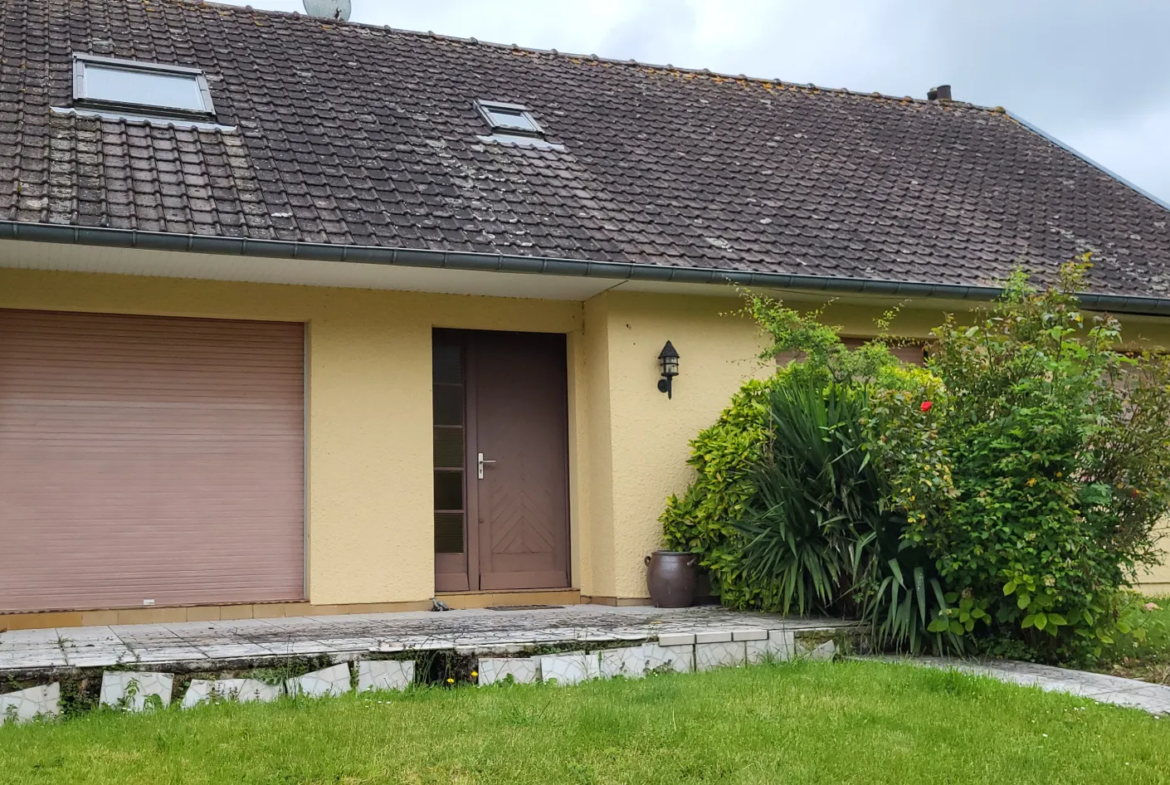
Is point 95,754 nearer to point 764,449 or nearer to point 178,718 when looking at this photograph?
point 178,718

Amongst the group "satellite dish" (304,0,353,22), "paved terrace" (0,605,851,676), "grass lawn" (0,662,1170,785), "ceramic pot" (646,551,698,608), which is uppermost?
"satellite dish" (304,0,353,22)

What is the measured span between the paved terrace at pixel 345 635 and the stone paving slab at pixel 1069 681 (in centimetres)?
73

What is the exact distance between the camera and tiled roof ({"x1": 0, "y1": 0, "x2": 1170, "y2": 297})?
26.2 feet

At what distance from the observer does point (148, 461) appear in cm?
802

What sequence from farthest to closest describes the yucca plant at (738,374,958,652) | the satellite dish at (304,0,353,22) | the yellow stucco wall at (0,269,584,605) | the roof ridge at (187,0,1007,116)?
1. the satellite dish at (304,0,353,22)
2. the roof ridge at (187,0,1007,116)
3. the yellow stucco wall at (0,269,584,605)
4. the yucca plant at (738,374,958,652)

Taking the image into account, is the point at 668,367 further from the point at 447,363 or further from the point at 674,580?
the point at 447,363

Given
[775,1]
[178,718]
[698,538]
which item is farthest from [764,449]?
[775,1]

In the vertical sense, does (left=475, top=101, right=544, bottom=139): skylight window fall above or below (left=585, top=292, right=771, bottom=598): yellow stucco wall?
above

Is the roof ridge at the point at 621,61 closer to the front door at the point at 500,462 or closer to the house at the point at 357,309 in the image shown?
the house at the point at 357,309

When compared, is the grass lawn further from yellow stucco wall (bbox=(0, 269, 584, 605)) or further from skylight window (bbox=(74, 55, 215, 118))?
skylight window (bbox=(74, 55, 215, 118))

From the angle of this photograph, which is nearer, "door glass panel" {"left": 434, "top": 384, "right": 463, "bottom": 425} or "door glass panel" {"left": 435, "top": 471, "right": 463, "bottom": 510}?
"door glass panel" {"left": 435, "top": 471, "right": 463, "bottom": 510}

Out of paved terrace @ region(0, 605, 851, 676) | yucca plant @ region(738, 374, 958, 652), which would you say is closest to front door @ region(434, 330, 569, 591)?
paved terrace @ region(0, 605, 851, 676)

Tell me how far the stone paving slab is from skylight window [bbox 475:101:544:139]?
605 centimetres

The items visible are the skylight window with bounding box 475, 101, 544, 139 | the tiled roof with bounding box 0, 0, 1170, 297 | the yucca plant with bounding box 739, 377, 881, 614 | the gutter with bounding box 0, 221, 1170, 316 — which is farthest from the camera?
the skylight window with bounding box 475, 101, 544, 139
